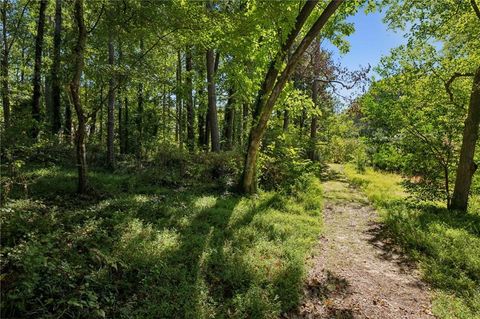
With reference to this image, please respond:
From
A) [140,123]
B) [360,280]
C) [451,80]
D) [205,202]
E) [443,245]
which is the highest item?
[451,80]

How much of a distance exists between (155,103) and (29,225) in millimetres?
15568

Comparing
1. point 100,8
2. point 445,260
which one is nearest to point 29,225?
point 100,8

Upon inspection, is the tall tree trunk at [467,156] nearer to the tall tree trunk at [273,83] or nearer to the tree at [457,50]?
the tree at [457,50]

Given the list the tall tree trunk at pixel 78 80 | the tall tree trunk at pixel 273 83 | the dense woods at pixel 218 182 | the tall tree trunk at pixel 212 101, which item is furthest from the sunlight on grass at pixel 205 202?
the tall tree trunk at pixel 212 101

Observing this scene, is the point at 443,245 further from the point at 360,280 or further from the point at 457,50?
the point at 457,50

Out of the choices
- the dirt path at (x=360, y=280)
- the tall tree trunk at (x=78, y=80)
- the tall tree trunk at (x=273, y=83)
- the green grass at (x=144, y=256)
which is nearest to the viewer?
the green grass at (x=144, y=256)

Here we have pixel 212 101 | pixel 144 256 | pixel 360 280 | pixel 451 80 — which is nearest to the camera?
pixel 144 256

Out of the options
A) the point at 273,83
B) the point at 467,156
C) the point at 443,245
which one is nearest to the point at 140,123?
the point at 273,83

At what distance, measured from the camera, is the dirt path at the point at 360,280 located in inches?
191

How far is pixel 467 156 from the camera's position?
9109 millimetres

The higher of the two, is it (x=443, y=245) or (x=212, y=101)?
(x=212, y=101)

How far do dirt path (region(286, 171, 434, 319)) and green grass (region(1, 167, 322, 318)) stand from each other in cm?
32

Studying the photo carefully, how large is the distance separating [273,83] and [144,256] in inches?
234

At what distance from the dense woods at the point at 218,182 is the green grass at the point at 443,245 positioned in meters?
0.04
